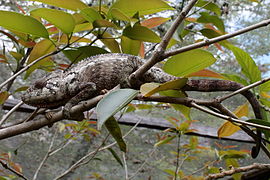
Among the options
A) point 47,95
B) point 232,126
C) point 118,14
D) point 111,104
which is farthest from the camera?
point 47,95

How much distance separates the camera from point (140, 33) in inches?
21.1

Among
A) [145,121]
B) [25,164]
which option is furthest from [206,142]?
[25,164]

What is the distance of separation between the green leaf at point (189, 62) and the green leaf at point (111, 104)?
16cm

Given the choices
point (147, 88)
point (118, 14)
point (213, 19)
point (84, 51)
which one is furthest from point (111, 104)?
point (213, 19)

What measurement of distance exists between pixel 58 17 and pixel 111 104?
0.22 m

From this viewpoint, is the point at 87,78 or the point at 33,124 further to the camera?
the point at 87,78

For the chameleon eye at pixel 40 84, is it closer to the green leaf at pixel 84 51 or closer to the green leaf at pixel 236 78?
the green leaf at pixel 84 51

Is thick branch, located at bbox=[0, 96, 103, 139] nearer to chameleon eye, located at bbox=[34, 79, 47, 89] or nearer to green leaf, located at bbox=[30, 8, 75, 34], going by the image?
green leaf, located at bbox=[30, 8, 75, 34]

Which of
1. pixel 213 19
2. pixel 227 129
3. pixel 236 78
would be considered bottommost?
pixel 227 129

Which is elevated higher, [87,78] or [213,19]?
[213,19]

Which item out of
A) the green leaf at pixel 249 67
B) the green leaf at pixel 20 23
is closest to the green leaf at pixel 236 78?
the green leaf at pixel 249 67

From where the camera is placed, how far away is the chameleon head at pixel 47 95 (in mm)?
798

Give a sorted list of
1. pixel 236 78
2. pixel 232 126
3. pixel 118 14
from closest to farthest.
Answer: pixel 118 14, pixel 236 78, pixel 232 126

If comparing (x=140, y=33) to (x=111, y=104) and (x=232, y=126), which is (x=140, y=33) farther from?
(x=232, y=126)
